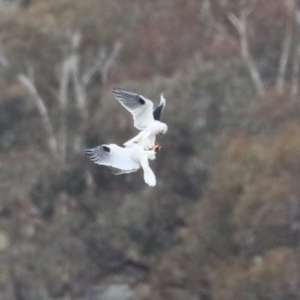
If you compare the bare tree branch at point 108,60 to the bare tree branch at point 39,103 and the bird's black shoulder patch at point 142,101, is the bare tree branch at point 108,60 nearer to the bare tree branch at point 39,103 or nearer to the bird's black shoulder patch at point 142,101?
the bare tree branch at point 39,103

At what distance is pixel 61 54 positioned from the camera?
24.4 meters

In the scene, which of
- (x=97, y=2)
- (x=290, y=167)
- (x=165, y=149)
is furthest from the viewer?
(x=97, y=2)

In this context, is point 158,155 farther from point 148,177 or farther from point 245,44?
point 148,177

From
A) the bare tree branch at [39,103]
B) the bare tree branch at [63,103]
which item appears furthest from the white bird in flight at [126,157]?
the bare tree branch at [39,103]

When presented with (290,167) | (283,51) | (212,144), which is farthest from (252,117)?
(283,51)

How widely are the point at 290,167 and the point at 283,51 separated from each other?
6946mm

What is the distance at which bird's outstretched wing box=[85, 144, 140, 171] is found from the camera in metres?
6.56

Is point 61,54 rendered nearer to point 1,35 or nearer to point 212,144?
point 1,35

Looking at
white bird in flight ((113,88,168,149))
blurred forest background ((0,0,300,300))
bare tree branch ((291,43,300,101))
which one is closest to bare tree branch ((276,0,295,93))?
blurred forest background ((0,0,300,300))

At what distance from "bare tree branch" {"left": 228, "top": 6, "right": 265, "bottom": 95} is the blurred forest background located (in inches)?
1.5

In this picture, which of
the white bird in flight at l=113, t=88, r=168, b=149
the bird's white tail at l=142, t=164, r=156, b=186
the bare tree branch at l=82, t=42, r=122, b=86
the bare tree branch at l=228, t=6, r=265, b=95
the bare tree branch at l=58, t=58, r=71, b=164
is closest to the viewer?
the bird's white tail at l=142, t=164, r=156, b=186

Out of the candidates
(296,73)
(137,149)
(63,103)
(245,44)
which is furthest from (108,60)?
(137,149)

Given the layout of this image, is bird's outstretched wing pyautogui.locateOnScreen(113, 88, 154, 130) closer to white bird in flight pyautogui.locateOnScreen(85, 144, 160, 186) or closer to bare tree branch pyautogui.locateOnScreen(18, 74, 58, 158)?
white bird in flight pyautogui.locateOnScreen(85, 144, 160, 186)

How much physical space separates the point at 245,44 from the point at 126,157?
19.0 meters
